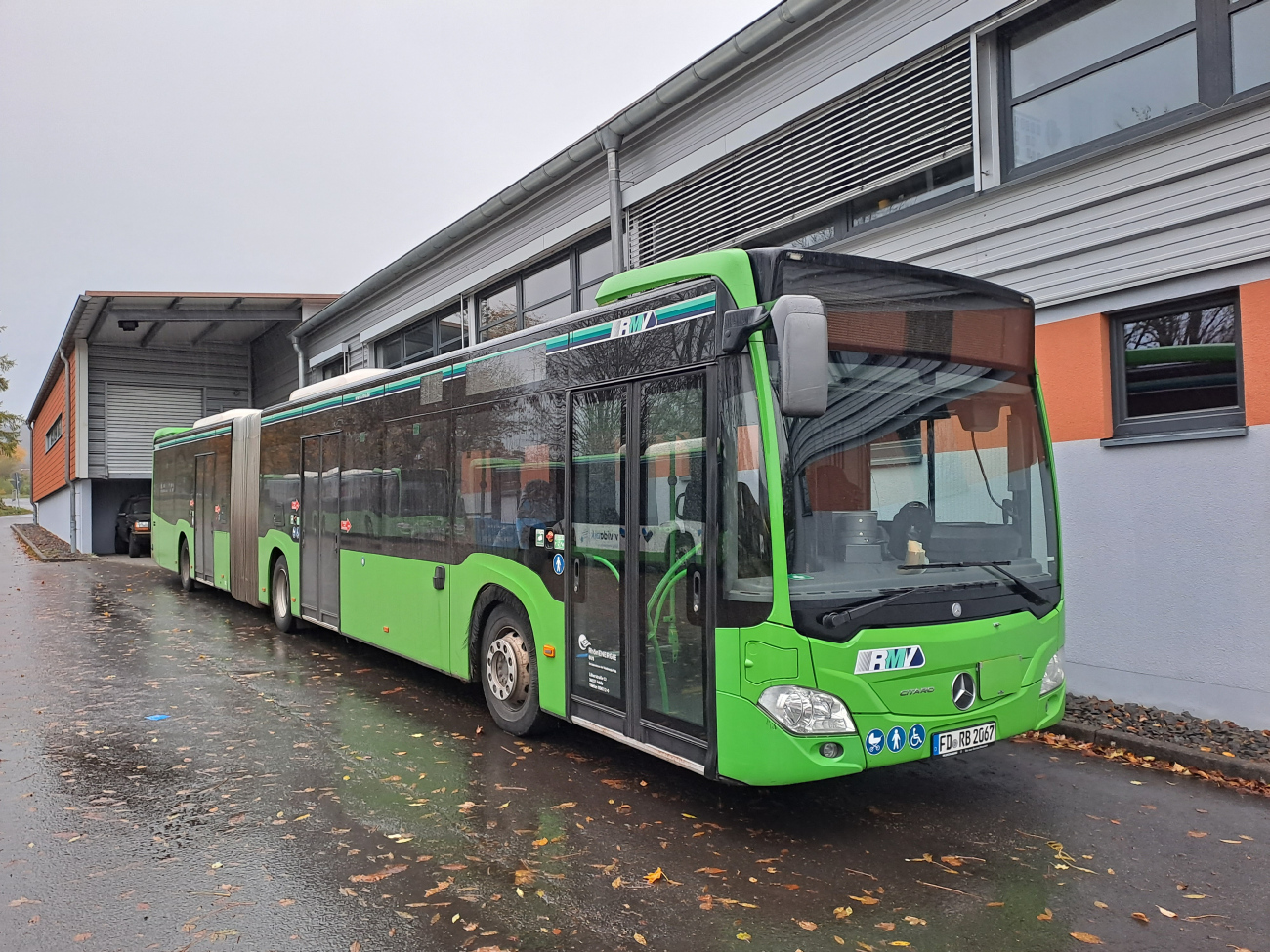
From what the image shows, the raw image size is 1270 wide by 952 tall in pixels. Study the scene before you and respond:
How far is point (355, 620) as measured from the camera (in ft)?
32.1

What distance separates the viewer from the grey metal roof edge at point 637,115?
33.7ft

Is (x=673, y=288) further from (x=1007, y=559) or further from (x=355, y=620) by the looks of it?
(x=355, y=620)

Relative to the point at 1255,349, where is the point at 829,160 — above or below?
above

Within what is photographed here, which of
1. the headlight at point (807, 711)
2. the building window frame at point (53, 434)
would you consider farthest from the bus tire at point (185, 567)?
the building window frame at point (53, 434)

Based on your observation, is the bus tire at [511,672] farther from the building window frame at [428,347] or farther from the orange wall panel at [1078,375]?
the building window frame at [428,347]

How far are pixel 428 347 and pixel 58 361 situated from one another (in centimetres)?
2039

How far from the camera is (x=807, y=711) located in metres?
4.55

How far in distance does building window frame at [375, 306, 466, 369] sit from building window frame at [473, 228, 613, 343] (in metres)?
0.88

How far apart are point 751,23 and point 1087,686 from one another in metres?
7.69

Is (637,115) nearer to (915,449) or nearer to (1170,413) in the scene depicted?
(1170,413)

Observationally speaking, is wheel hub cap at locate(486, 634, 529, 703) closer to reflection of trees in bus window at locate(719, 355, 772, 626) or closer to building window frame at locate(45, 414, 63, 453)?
reflection of trees in bus window at locate(719, 355, 772, 626)

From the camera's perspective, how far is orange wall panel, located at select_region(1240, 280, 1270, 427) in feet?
21.2

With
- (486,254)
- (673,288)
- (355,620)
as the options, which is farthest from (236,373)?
(673,288)

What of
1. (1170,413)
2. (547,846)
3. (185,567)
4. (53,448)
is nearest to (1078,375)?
(1170,413)
